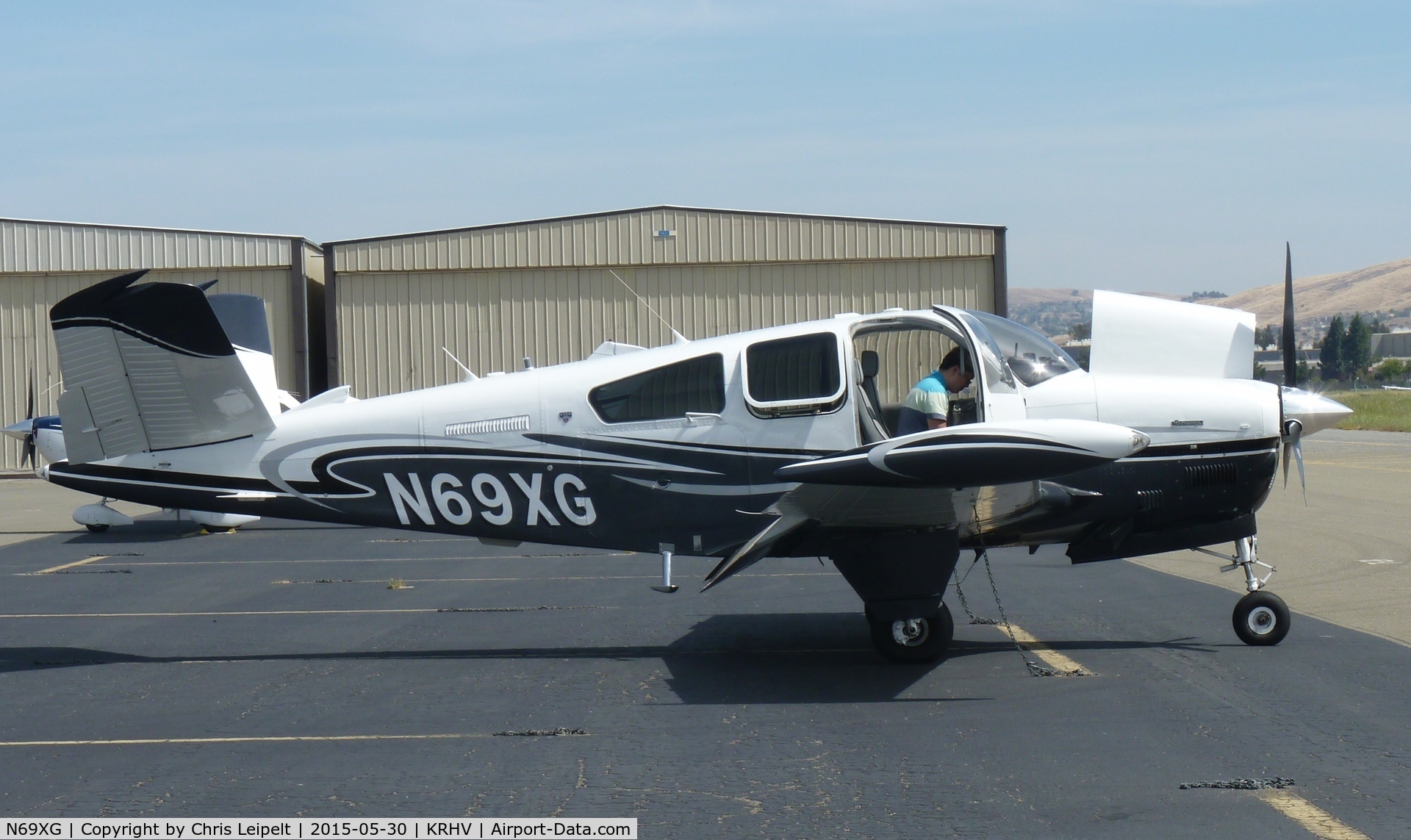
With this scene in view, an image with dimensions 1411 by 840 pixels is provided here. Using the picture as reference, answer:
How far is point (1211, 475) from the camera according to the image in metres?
7.54

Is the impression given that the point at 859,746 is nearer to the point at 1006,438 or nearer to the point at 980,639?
the point at 1006,438

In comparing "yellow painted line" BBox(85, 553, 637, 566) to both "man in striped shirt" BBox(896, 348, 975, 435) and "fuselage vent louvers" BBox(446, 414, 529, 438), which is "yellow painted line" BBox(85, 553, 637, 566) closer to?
"fuselage vent louvers" BBox(446, 414, 529, 438)

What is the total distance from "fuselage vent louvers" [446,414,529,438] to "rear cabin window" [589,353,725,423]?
0.51 meters

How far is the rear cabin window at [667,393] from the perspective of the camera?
7848mm

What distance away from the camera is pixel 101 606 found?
10461mm

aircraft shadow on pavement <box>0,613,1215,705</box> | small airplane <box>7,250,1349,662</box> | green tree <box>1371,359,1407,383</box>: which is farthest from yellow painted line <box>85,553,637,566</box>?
green tree <box>1371,359,1407,383</box>

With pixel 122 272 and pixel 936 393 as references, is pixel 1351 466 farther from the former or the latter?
pixel 122 272

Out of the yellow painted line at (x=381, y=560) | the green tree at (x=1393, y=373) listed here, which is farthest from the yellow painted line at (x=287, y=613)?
the green tree at (x=1393, y=373)

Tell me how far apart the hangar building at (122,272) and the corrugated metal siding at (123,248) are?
18 mm

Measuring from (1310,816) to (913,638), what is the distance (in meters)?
3.23

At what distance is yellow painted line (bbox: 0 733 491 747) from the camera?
5977mm

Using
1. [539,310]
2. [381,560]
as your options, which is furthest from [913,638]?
[539,310]

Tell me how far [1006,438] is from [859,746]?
178 centimetres

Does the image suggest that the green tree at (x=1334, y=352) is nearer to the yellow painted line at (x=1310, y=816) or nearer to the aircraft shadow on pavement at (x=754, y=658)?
the aircraft shadow on pavement at (x=754, y=658)
